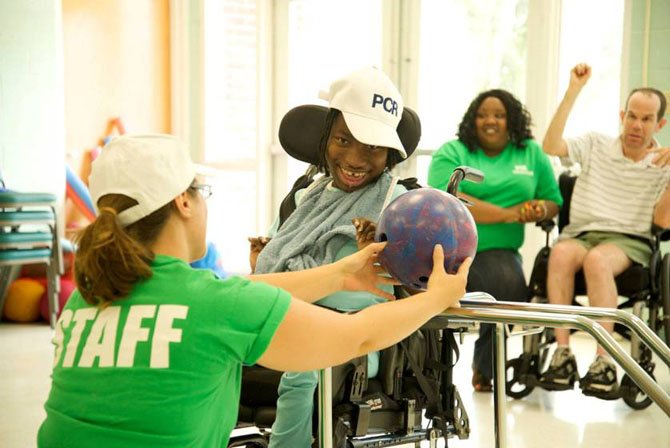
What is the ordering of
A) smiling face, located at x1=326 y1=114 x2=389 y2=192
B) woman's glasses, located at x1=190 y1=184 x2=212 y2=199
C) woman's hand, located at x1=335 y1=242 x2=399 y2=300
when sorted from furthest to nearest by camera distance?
smiling face, located at x1=326 y1=114 x2=389 y2=192
woman's hand, located at x1=335 y1=242 x2=399 y2=300
woman's glasses, located at x1=190 y1=184 x2=212 y2=199

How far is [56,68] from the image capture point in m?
6.22

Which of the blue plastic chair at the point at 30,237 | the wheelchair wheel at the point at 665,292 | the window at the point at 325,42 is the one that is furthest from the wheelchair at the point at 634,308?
the blue plastic chair at the point at 30,237

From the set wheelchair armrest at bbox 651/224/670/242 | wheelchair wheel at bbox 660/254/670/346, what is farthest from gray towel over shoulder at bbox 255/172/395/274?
wheelchair armrest at bbox 651/224/670/242

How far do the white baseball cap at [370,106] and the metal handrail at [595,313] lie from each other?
0.67 m

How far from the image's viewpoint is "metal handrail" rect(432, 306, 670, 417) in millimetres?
1668

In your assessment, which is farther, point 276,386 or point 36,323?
point 36,323

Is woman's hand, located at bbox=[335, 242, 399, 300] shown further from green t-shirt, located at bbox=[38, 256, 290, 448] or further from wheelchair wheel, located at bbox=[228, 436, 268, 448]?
wheelchair wheel, located at bbox=[228, 436, 268, 448]

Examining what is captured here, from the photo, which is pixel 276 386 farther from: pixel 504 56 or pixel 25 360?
pixel 504 56

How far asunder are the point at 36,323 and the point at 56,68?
179 cm

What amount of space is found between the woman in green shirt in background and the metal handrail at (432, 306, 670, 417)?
2218mm

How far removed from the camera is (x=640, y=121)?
156 inches

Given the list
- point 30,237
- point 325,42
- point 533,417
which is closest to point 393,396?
point 533,417

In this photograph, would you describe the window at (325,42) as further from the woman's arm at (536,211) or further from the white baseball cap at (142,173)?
the white baseball cap at (142,173)

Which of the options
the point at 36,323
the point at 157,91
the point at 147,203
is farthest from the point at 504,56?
the point at 147,203
